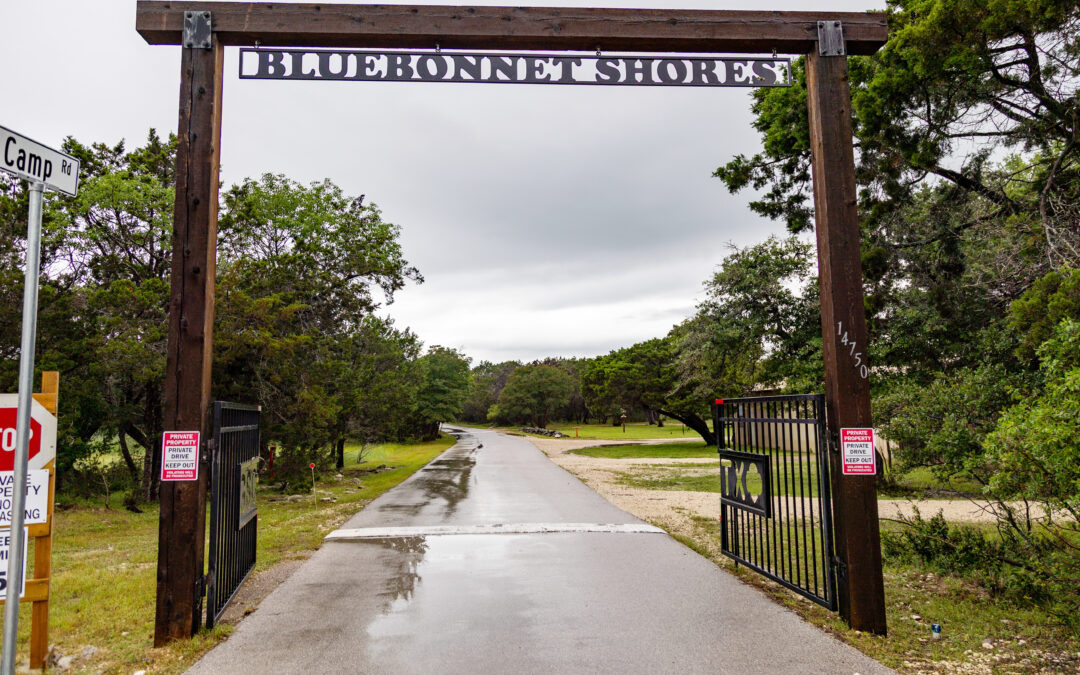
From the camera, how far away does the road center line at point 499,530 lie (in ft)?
30.8

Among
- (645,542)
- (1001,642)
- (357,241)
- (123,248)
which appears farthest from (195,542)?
(357,241)

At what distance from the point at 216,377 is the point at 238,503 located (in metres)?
10.9

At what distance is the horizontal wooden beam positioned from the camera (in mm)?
5551

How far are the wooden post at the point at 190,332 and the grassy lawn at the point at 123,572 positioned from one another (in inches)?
12.2

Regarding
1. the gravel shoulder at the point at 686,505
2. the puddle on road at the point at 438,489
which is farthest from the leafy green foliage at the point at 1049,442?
the puddle on road at the point at 438,489

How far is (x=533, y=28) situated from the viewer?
569 cm

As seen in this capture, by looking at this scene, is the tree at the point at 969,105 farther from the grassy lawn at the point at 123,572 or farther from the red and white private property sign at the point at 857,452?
the grassy lawn at the point at 123,572

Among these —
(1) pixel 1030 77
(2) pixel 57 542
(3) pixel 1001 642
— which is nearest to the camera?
(3) pixel 1001 642

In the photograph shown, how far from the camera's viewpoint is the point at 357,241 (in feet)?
71.8

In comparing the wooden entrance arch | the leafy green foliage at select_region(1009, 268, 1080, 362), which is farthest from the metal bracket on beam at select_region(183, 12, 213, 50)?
the leafy green foliage at select_region(1009, 268, 1080, 362)

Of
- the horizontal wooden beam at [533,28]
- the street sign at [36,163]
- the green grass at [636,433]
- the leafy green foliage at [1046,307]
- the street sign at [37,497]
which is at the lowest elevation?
the green grass at [636,433]

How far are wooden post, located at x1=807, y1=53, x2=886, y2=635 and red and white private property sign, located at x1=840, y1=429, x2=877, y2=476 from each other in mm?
58

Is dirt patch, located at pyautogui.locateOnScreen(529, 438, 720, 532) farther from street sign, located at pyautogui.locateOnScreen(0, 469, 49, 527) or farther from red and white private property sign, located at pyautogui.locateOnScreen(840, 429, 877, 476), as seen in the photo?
street sign, located at pyautogui.locateOnScreen(0, 469, 49, 527)

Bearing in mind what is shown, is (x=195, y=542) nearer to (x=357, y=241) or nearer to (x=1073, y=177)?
(x=1073, y=177)
